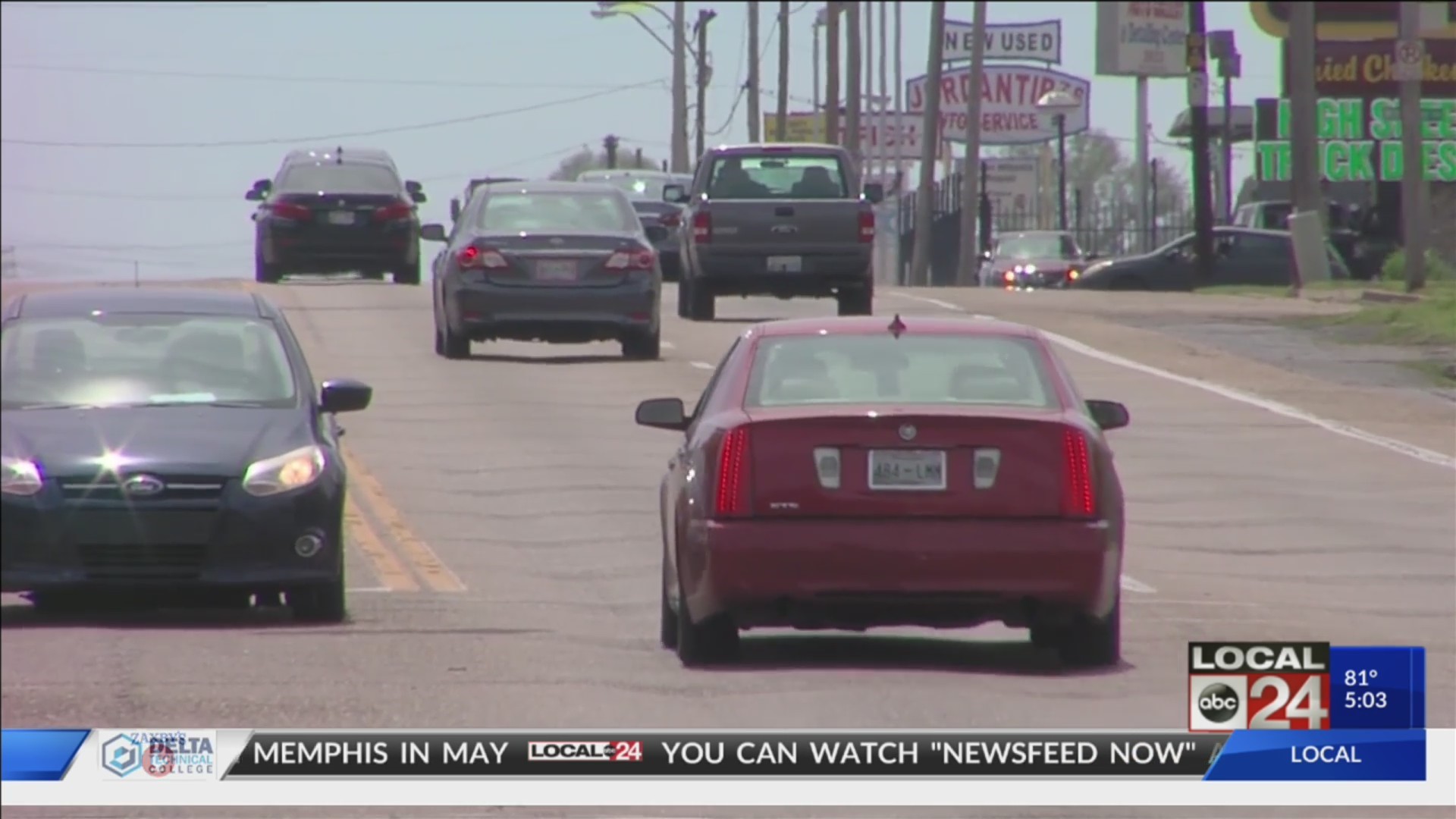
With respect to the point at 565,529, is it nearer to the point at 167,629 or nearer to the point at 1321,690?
the point at 167,629

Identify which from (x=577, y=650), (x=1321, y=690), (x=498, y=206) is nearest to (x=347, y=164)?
(x=498, y=206)

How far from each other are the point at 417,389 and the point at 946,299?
12.7 meters

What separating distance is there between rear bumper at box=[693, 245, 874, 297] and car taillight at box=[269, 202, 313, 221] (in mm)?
5375

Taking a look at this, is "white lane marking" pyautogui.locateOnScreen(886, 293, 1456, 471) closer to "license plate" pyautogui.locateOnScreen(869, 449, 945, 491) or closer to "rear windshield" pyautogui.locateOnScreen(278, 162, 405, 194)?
"rear windshield" pyautogui.locateOnScreen(278, 162, 405, 194)

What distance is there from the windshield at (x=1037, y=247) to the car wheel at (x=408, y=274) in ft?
64.9

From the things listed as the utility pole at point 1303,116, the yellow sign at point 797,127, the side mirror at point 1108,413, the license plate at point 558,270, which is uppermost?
the yellow sign at point 797,127

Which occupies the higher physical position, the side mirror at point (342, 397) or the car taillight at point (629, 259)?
the car taillight at point (629, 259)

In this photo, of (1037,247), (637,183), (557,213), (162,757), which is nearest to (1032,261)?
(1037,247)

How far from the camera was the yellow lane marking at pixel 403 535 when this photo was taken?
16.7m

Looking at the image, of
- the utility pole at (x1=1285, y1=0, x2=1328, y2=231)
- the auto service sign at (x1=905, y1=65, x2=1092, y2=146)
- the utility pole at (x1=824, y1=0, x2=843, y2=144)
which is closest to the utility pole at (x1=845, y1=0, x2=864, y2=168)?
the utility pole at (x1=824, y1=0, x2=843, y2=144)

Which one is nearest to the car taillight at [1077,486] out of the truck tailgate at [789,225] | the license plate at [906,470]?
the license plate at [906,470]

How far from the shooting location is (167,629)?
1312cm

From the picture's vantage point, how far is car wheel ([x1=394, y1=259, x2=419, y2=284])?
3703 centimetres

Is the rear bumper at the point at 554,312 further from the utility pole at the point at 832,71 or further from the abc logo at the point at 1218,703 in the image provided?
the utility pole at the point at 832,71
